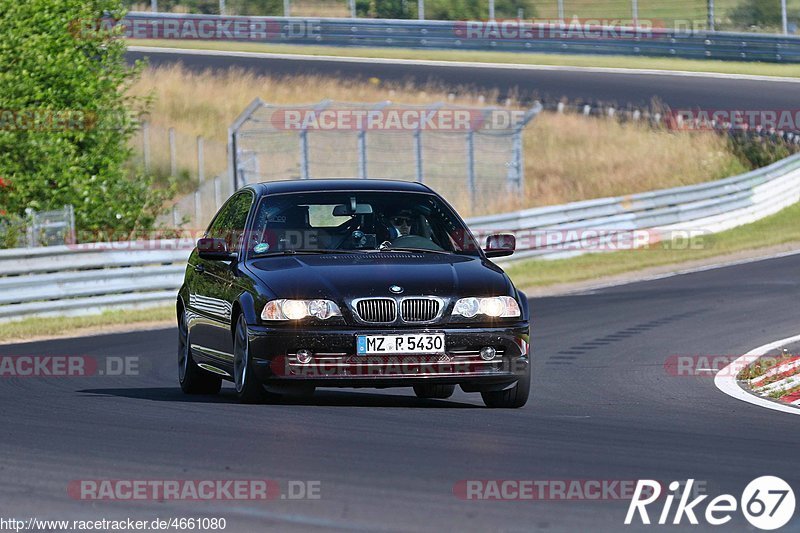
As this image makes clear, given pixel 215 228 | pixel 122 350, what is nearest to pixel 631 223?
pixel 122 350

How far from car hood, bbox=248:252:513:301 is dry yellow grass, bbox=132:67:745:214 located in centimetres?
2077

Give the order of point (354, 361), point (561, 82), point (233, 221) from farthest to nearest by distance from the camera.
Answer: point (561, 82), point (233, 221), point (354, 361)

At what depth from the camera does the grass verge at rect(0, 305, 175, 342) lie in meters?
19.2

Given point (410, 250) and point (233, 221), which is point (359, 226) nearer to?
point (410, 250)

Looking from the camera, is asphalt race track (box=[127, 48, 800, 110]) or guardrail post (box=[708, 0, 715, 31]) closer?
asphalt race track (box=[127, 48, 800, 110])

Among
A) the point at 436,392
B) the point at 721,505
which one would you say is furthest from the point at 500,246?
the point at 721,505

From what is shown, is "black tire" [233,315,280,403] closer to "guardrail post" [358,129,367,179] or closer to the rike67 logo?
the rike67 logo

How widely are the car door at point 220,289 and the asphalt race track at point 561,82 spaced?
102 feet

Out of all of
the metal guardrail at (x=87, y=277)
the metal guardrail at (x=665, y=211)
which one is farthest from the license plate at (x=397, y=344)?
the metal guardrail at (x=665, y=211)

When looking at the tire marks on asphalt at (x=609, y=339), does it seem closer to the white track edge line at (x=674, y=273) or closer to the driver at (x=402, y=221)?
the driver at (x=402, y=221)

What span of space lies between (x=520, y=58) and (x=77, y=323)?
3334 cm

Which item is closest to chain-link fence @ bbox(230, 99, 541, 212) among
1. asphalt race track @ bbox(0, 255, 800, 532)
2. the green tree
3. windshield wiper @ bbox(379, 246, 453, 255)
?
the green tree

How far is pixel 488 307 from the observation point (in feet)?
33.1

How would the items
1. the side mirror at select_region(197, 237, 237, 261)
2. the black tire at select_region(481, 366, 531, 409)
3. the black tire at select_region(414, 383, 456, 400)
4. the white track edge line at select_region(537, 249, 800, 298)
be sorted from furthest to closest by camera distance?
the white track edge line at select_region(537, 249, 800, 298) → the black tire at select_region(414, 383, 456, 400) → the side mirror at select_region(197, 237, 237, 261) → the black tire at select_region(481, 366, 531, 409)
